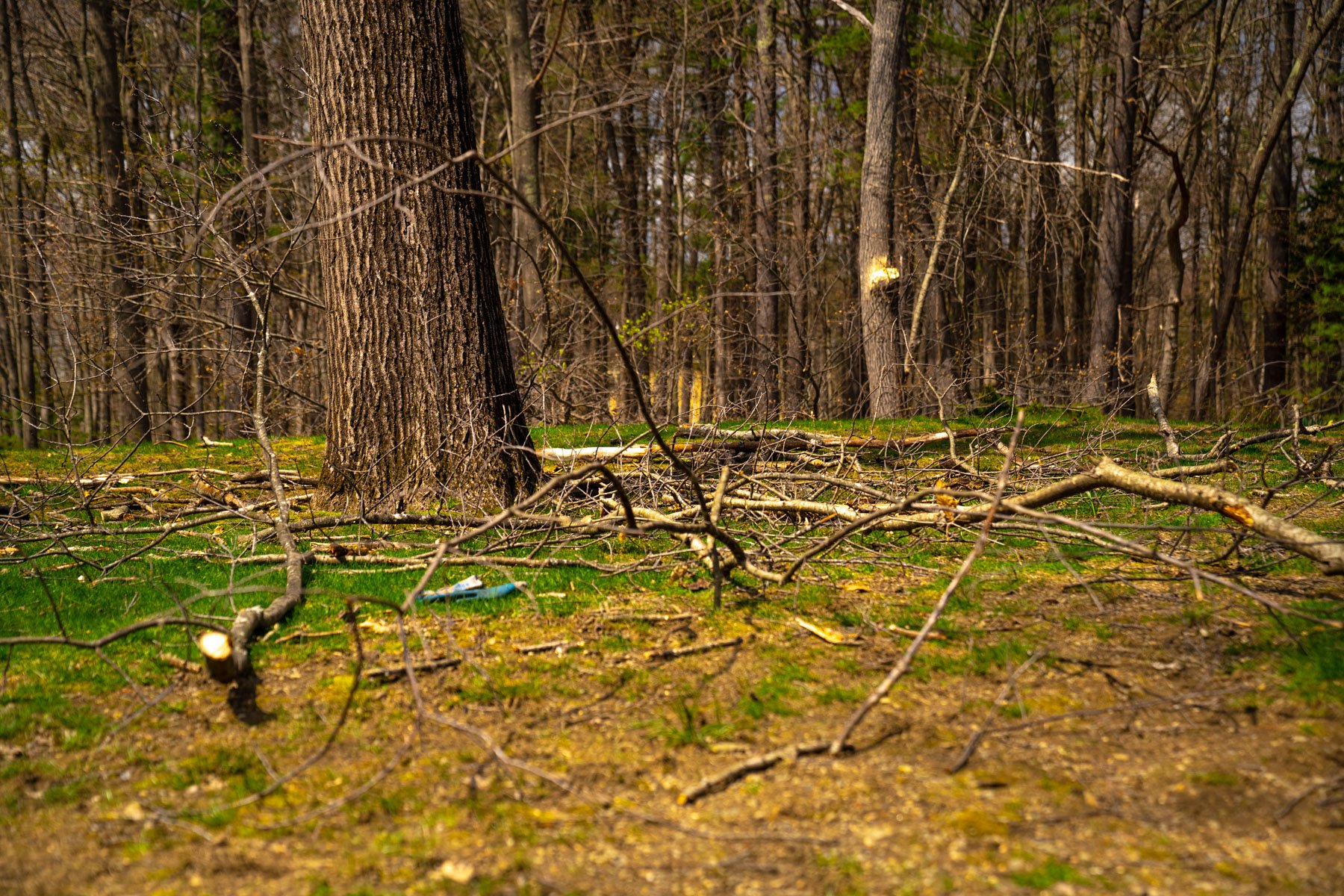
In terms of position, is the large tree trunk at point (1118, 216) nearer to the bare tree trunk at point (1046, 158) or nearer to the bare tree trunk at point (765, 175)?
the bare tree trunk at point (1046, 158)

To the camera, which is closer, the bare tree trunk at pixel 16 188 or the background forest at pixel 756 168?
the background forest at pixel 756 168

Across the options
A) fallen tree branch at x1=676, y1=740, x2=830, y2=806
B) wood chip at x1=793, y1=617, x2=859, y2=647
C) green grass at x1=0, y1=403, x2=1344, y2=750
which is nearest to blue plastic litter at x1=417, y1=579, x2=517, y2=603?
green grass at x1=0, y1=403, x2=1344, y2=750

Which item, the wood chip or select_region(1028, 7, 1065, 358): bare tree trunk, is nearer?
the wood chip

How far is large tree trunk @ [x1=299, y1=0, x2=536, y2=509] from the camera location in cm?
589

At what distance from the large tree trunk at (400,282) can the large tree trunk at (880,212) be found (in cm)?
802

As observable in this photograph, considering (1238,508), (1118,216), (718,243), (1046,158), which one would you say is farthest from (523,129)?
(1238,508)

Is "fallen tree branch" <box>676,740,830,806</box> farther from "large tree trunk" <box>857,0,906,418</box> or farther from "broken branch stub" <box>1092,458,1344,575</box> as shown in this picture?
"large tree trunk" <box>857,0,906,418</box>

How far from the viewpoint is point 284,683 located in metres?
3.27

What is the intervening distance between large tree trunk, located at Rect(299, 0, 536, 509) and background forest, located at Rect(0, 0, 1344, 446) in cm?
659

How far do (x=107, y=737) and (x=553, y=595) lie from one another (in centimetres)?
189

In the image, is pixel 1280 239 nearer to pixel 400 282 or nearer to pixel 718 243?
pixel 718 243

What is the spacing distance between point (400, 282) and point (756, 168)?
14.8 metres

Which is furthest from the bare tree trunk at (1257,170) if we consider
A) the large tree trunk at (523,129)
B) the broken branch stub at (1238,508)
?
the large tree trunk at (523,129)

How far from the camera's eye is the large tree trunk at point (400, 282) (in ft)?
19.3
